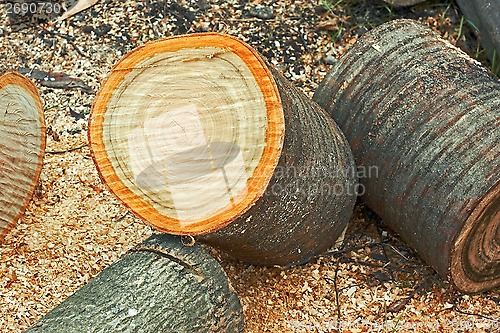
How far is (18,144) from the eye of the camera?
3229 mm

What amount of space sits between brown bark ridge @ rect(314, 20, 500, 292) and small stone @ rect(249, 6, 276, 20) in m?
1.27

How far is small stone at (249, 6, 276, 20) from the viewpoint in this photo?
422 cm

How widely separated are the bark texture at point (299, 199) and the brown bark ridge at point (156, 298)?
13 cm

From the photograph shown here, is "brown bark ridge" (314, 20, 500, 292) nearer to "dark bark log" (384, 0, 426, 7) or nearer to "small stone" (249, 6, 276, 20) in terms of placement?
"dark bark log" (384, 0, 426, 7)

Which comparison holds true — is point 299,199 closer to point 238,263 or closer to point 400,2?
point 238,263

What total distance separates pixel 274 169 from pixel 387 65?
35.0 inches

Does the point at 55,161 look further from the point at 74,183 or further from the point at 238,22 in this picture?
the point at 238,22

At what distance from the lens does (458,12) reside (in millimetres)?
4137

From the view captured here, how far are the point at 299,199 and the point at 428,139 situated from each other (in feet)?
→ 1.95

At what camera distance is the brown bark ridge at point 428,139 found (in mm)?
2641

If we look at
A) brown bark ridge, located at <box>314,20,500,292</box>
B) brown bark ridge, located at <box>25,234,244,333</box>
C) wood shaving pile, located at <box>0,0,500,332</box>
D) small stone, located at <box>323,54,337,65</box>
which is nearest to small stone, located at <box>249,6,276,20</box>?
wood shaving pile, located at <box>0,0,500,332</box>

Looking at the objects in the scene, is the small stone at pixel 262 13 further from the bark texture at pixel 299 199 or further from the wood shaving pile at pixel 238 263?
the bark texture at pixel 299 199

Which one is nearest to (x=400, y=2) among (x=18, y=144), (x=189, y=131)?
(x=189, y=131)

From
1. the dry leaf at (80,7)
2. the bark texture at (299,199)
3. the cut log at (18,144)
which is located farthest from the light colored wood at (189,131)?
the dry leaf at (80,7)
